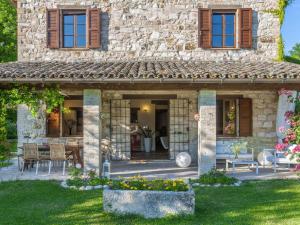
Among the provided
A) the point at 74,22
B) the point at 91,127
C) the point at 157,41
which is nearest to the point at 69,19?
the point at 74,22

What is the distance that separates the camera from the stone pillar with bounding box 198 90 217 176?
9734mm

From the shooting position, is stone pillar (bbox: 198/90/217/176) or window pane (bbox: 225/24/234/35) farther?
window pane (bbox: 225/24/234/35)

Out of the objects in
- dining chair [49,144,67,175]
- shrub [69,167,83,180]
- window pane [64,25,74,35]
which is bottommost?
shrub [69,167,83,180]

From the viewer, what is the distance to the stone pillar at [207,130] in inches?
383

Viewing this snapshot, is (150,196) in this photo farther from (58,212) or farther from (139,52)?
(139,52)

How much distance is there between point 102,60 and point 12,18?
12929 millimetres

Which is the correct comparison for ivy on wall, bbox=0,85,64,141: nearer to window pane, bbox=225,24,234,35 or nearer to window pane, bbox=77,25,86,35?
window pane, bbox=77,25,86,35

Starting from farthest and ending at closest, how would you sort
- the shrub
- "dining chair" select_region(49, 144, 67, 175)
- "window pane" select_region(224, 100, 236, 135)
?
"window pane" select_region(224, 100, 236, 135) < "dining chair" select_region(49, 144, 67, 175) < the shrub

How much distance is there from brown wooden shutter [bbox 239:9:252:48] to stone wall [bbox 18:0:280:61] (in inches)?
11.2

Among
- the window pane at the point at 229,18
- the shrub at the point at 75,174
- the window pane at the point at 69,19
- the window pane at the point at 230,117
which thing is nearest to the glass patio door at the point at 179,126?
the window pane at the point at 230,117

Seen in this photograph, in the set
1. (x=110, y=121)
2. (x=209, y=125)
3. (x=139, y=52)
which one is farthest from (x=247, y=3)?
(x=110, y=121)

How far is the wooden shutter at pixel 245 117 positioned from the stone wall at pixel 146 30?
1611mm

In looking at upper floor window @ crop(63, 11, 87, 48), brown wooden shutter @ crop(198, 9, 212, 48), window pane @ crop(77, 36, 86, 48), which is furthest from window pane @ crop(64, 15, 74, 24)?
brown wooden shutter @ crop(198, 9, 212, 48)

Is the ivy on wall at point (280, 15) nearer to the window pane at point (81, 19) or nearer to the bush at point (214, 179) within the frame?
the bush at point (214, 179)
